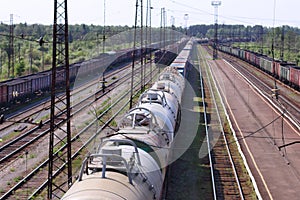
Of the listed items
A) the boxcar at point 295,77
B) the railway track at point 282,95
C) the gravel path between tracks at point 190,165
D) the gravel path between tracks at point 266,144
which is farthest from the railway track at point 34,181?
the boxcar at point 295,77

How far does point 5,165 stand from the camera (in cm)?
2208

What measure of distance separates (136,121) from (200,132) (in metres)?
14.3

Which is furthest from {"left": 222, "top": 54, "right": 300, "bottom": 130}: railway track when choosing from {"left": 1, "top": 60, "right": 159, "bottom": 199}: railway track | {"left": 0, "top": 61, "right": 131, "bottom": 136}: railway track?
{"left": 0, "top": 61, "right": 131, "bottom": 136}: railway track

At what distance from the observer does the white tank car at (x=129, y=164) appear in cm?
949

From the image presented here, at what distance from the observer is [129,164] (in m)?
10.8

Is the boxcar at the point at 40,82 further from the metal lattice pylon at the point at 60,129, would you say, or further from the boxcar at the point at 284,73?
the boxcar at the point at 284,73

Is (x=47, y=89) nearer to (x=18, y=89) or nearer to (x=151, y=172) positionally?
(x=18, y=89)

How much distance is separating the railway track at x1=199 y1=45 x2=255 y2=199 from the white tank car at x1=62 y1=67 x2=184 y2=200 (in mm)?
3958

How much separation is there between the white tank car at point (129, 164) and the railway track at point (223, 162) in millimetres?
3958

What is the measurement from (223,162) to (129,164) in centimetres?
1349

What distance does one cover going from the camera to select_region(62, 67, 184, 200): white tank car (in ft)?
31.1

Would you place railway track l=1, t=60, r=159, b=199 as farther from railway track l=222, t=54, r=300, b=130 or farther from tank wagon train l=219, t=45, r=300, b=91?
railway track l=222, t=54, r=300, b=130

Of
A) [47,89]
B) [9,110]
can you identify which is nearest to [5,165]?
[9,110]

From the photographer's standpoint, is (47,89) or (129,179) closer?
(129,179)
